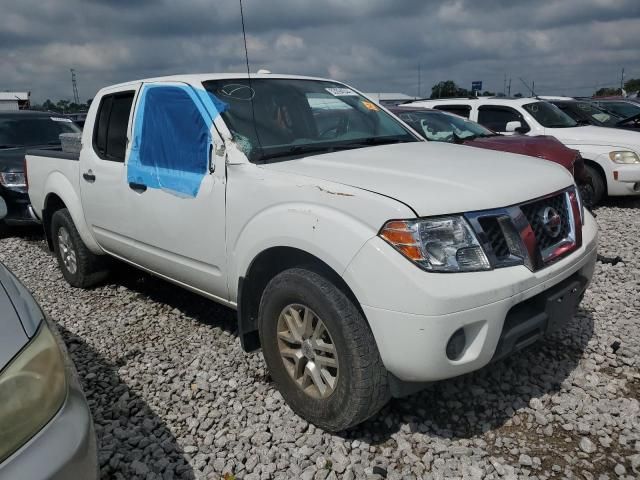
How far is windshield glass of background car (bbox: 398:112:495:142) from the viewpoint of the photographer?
7.29 metres

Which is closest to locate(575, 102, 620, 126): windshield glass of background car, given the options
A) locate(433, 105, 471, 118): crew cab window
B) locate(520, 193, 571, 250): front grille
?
locate(433, 105, 471, 118): crew cab window

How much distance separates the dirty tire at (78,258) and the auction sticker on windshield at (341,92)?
254cm

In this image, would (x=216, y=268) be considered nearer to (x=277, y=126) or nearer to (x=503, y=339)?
(x=277, y=126)

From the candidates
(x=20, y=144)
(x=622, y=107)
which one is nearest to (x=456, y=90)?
(x=622, y=107)

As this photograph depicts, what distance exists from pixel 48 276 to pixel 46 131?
3.72 metres

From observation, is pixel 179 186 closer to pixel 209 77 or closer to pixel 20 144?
pixel 209 77

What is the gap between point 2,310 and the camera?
173 cm

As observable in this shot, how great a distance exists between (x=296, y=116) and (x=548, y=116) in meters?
6.53

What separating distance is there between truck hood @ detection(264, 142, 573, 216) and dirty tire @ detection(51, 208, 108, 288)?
2690 mm

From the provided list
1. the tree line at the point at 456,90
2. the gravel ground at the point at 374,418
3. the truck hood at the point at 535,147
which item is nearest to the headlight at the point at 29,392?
the gravel ground at the point at 374,418

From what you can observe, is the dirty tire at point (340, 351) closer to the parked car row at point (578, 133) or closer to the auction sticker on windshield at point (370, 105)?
the auction sticker on windshield at point (370, 105)

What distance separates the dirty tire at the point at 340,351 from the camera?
92.3 inches

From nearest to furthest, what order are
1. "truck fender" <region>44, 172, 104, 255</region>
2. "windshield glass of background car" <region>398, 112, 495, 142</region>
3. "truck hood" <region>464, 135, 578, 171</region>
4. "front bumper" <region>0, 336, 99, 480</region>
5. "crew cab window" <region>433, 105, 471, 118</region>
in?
1. "front bumper" <region>0, 336, 99, 480</region>
2. "truck fender" <region>44, 172, 104, 255</region>
3. "truck hood" <region>464, 135, 578, 171</region>
4. "windshield glass of background car" <region>398, 112, 495, 142</region>
5. "crew cab window" <region>433, 105, 471, 118</region>

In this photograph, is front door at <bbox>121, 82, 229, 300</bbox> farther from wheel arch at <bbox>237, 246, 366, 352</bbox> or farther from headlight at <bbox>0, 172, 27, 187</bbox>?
headlight at <bbox>0, 172, 27, 187</bbox>
